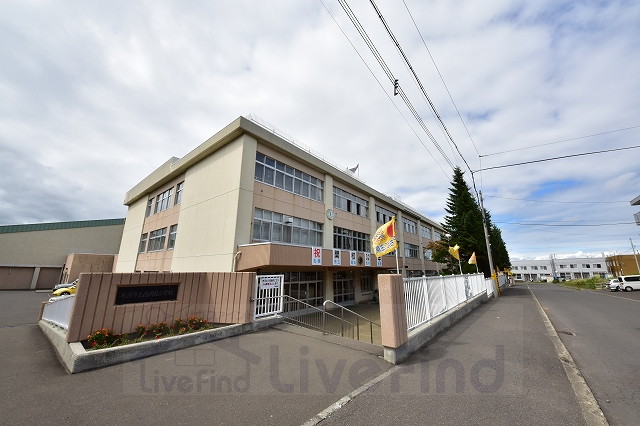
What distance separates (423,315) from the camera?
779cm

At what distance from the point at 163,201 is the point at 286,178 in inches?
488

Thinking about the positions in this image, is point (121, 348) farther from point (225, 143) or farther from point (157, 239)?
point (157, 239)

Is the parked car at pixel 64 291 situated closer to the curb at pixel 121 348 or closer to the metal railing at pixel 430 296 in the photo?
the curb at pixel 121 348

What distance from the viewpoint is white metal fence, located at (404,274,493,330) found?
23.1 ft

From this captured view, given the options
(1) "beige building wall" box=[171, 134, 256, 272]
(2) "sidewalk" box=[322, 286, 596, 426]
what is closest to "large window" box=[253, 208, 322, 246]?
(1) "beige building wall" box=[171, 134, 256, 272]

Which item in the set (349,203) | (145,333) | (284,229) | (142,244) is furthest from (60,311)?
(349,203)

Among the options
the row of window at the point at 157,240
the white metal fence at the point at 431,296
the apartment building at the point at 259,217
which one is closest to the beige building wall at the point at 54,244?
the apartment building at the point at 259,217

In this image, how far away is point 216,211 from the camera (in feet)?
49.1

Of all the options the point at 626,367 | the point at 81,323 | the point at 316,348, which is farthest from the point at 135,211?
the point at 626,367

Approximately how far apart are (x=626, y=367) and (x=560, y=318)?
24.9ft

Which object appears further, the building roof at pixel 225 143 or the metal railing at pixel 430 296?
the building roof at pixel 225 143

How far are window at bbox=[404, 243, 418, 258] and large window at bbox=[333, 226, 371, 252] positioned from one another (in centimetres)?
878

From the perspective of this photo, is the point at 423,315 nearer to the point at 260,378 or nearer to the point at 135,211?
the point at 260,378

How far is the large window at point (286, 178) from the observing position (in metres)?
15.6
